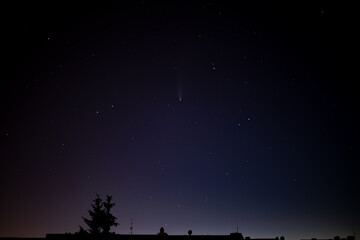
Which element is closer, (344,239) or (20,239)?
(20,239)

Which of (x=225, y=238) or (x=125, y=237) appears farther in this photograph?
(x=225, y=238)

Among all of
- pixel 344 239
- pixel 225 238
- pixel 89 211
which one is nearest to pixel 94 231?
pixel 89 211

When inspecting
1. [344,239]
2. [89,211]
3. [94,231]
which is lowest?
[344,239]

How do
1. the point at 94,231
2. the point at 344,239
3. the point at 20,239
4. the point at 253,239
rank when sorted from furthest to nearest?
the point at 344,239, the point at 253,239, the point at 20,239, the point at 94,231

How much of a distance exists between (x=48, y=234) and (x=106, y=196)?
13.0m

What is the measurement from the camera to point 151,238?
117 feet

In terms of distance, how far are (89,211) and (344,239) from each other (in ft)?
121

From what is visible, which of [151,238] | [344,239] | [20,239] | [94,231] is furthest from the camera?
[344,239]

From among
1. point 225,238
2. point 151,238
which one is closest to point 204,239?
point 225,238

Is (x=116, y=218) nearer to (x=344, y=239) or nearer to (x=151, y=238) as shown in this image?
(x=151, y=238)

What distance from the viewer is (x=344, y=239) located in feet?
137

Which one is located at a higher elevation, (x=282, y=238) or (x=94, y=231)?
(x=94, y=231)

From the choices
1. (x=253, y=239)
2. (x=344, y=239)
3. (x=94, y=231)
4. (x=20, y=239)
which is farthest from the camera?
(x=344, y=239)

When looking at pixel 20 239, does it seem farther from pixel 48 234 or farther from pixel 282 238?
pixel 282 238
